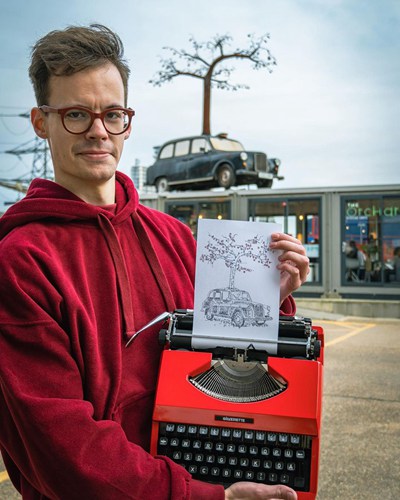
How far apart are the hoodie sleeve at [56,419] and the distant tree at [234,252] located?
428mm

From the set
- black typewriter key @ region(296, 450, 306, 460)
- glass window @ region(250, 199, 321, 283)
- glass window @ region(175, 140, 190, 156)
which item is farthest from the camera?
glass window @ region(175, 140, 190, 156)

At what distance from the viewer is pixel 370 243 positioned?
15.7 m

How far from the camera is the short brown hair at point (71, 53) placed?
157 cm

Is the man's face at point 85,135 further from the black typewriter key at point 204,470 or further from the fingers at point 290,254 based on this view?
the black typewriter key at point 204,470

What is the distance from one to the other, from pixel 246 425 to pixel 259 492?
0.16m

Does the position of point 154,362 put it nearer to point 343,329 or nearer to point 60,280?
point 60,280

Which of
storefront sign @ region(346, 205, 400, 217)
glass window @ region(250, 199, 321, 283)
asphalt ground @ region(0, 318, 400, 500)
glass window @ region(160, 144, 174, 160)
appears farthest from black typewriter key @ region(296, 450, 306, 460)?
glass window @ region(160, 144, 174, 160)

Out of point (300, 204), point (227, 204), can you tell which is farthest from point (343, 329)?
point (227, 204)

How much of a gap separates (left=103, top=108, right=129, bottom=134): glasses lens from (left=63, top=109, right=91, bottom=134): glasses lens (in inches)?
1.9

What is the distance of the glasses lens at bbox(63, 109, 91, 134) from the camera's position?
5.23 feet

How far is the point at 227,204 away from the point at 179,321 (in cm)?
1561

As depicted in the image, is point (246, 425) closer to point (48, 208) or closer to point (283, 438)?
point (283, 438)

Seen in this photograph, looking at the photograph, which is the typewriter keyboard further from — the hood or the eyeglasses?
the eyeglasses

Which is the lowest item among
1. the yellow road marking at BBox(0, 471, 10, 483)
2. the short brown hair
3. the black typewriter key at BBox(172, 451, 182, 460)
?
the yellow road marking at BBox(0, 471, 10, 483)
